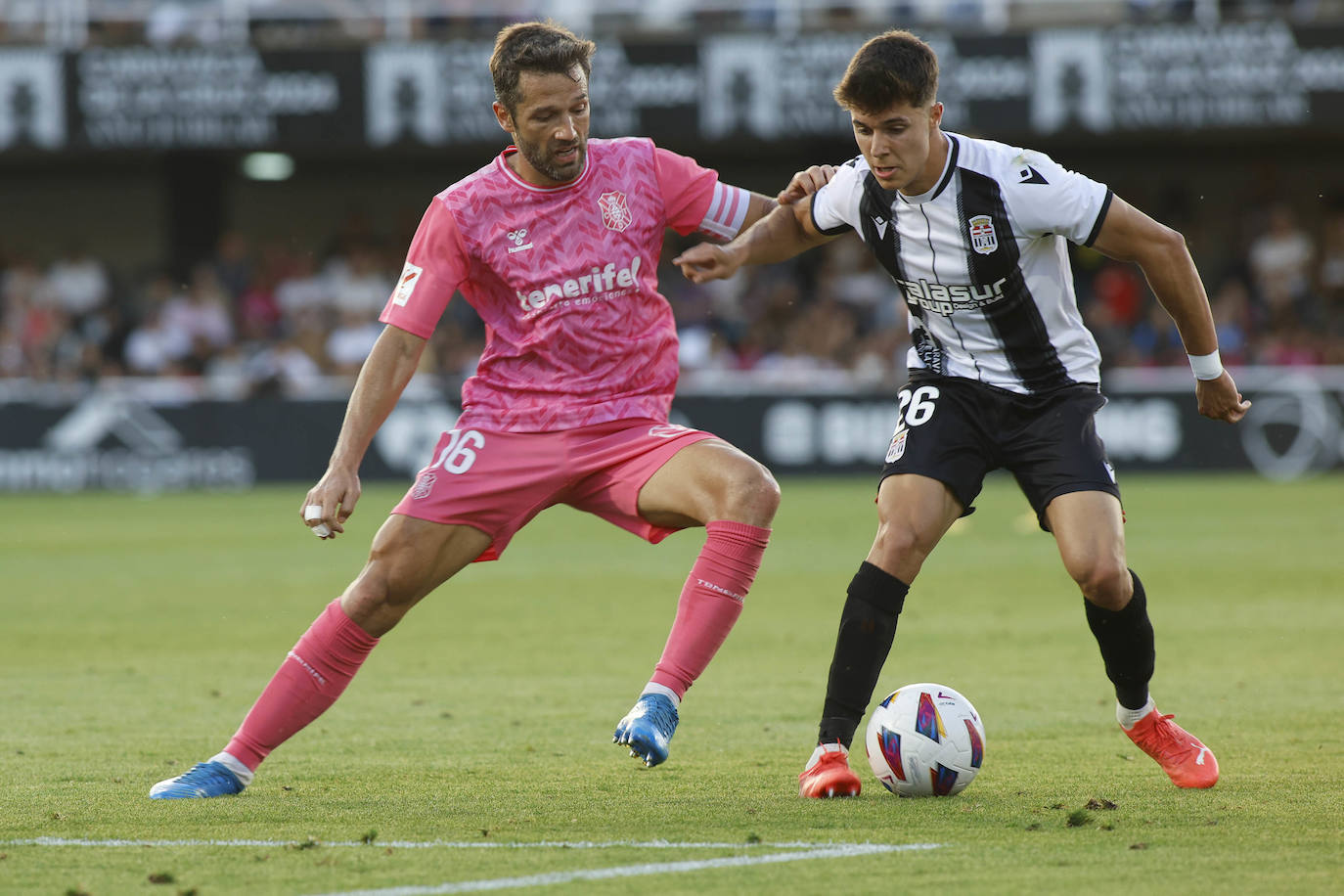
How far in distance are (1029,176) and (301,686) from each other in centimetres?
246

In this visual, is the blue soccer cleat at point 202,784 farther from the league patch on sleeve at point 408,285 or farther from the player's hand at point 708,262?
the player's hand at point 708,262

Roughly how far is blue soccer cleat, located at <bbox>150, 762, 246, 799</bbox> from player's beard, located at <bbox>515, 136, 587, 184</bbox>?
1.89 meters

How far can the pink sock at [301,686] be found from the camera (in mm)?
4828

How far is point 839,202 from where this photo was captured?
200 inches

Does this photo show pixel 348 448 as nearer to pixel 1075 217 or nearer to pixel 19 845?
pixel 19 845

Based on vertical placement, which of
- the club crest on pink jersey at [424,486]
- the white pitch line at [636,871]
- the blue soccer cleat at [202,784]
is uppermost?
the club crest on pink jersey at [424,486]

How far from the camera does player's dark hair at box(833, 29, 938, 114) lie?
15.0ft

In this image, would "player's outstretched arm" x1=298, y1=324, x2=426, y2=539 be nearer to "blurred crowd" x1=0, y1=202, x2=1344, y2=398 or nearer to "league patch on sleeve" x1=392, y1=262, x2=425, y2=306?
"league patch on sleeve" x1=392, y1=262, x2=425, y2=306

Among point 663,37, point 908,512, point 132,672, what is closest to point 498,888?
point 908,512

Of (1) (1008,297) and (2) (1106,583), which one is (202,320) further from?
(2) (1106,583)

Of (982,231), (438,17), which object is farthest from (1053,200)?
(438,17)

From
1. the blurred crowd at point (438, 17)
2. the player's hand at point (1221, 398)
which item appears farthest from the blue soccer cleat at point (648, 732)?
the blurred crowd at point (438, 17)

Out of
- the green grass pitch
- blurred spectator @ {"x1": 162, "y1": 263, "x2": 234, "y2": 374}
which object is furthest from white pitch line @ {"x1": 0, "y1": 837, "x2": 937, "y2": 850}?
blurred spectator @ {"x1": 162, "y1": 263, "x2": 234, "y2": 374}

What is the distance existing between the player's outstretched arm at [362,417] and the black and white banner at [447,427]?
1341 cm
